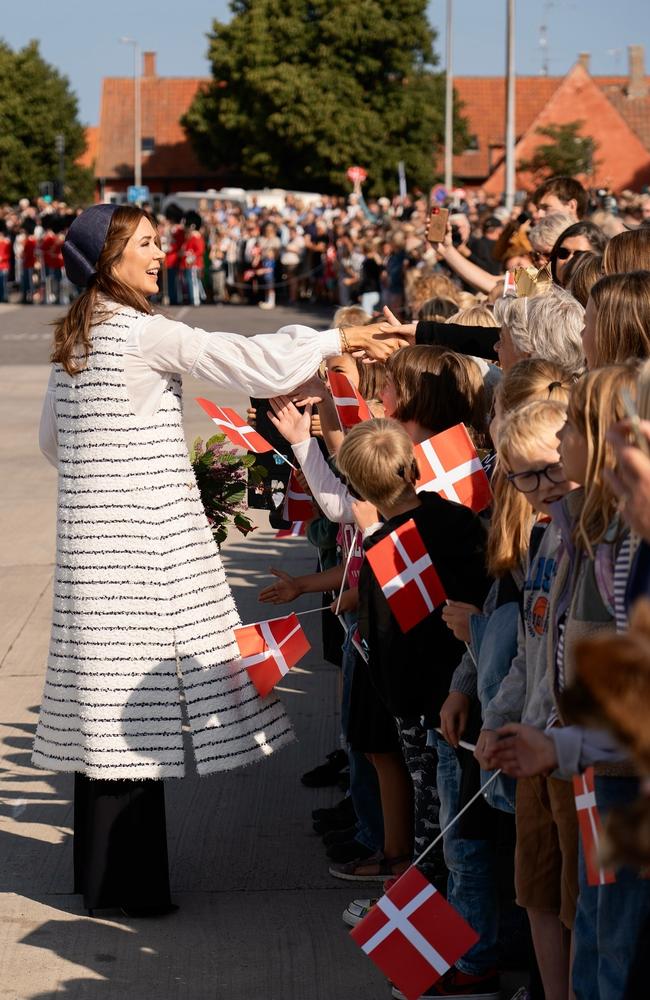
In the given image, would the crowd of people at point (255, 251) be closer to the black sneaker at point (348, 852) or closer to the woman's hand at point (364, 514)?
the black sneaker at point (348, 852)

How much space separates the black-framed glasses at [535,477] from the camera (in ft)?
10.9

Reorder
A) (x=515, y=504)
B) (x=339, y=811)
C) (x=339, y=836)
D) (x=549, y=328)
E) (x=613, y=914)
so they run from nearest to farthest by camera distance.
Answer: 1. (x=613, y=914)
2. (x=515, y=504)
3. (x=549, y=328)
4. (x=339, y=836)
5. (x=339, y=811)

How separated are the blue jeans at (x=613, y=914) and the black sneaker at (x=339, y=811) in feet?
7.23

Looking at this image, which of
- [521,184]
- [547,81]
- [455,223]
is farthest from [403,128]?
[455,223]

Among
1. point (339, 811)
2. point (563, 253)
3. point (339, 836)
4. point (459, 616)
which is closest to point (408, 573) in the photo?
point (459, 616)

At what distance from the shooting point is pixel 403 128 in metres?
60.4

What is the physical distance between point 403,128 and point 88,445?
58.1 metres

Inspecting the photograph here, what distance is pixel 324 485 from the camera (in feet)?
15.0

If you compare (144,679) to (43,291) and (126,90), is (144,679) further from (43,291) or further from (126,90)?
(126,90)

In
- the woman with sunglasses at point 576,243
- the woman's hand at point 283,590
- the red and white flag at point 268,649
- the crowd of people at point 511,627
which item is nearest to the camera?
the crowd of people at point 511,627

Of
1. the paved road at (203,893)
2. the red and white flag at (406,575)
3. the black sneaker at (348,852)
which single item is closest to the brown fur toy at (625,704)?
the red and white flag at (406,575)

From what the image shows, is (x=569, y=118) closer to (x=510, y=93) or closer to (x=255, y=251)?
(x=255, y=251)

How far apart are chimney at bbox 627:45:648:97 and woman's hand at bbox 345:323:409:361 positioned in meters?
86.2

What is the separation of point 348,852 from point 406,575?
4.37ft
